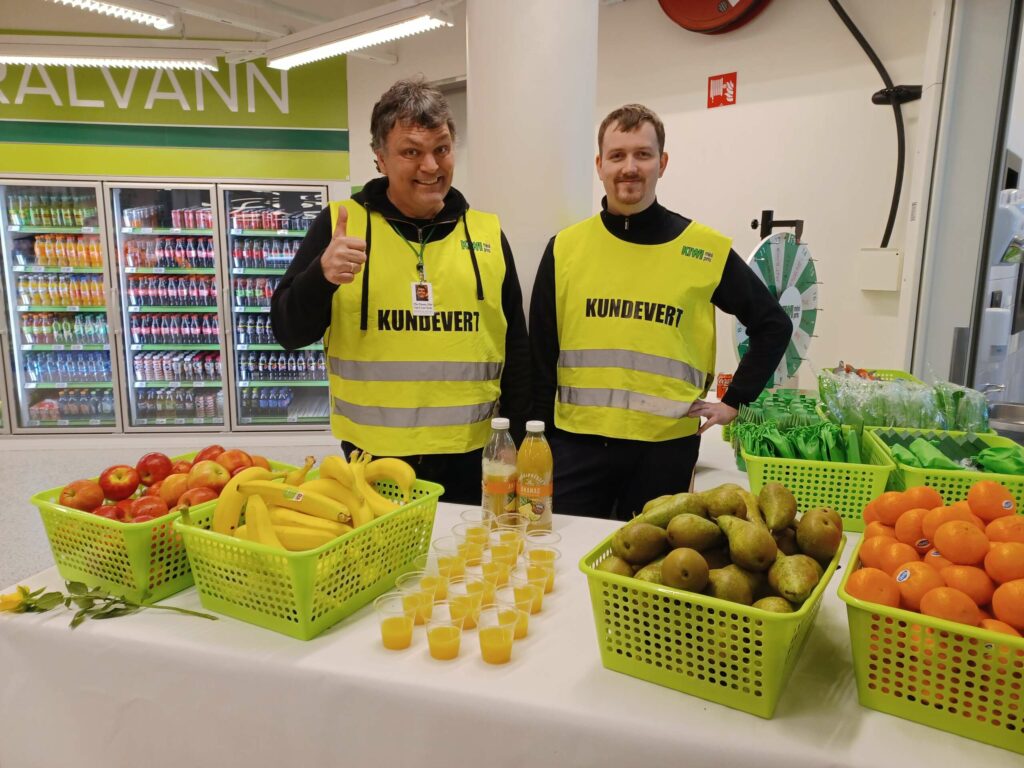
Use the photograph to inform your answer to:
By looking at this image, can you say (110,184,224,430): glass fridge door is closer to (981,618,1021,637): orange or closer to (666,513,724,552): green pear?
(666,513,724,552): green pear

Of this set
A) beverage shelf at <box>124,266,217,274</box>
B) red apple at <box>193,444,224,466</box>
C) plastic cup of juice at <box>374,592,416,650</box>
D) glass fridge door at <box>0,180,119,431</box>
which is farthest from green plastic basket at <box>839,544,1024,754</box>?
glass fridge door at <box>0,180,119,431</box>

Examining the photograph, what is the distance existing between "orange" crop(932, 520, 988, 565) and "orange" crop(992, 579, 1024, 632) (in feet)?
0.31

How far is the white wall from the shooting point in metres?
3.88

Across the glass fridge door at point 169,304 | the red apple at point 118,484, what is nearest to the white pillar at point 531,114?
the red apple at point 118,484

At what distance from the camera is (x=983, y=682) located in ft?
3.38

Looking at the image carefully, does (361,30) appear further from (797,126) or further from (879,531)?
Answer: (879,531)

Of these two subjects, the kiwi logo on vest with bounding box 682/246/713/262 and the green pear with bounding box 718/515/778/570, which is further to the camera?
the kiwi logo on vest with bounding box 682/246/713/262

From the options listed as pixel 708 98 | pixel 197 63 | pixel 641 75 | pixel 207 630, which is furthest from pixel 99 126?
pixel 207 630

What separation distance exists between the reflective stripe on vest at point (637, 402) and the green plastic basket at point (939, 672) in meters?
1.23

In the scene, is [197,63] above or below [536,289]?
above

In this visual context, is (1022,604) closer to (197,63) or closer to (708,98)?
(708,98)

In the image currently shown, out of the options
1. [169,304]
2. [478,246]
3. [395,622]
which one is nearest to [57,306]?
[169,304]

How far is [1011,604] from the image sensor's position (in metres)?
1.04

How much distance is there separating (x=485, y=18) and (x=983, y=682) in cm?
258
